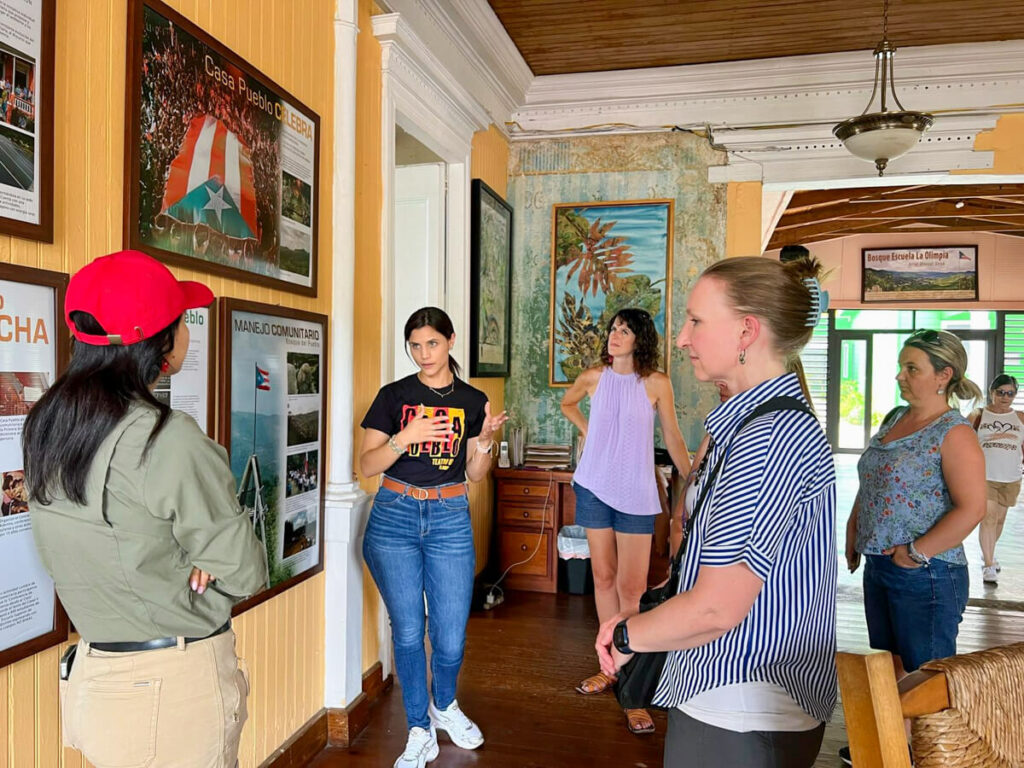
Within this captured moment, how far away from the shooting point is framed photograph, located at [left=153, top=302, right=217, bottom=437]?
1938 mm

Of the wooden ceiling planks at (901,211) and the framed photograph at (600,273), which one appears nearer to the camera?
the framed photograph at (600,273)

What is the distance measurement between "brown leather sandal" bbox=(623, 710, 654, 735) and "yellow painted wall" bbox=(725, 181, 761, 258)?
3.20 m

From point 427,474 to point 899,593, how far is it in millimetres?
1662

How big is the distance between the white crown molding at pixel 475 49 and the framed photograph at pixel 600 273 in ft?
2.97

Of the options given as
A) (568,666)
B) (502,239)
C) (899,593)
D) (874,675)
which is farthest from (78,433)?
(502,239)

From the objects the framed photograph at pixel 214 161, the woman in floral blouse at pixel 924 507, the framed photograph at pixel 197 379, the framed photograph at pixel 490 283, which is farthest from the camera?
the framed photograph at pixel 490 283

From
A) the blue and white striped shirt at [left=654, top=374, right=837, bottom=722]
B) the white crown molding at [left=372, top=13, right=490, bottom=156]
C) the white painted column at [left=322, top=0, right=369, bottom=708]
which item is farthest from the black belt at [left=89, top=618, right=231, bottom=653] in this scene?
the white crown molding at [left=372, top=13, right=490, bottom=156]

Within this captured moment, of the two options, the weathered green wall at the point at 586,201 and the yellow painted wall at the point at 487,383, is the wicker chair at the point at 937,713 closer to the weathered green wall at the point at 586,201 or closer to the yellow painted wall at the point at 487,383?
the yellow painted wall at the point at 487,383

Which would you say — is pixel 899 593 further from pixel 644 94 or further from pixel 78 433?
pixel 644 94

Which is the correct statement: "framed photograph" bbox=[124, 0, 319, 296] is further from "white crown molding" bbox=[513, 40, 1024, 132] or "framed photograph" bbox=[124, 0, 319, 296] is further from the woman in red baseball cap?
"white crown molding" bbox=[513, 40, 1024, 132]

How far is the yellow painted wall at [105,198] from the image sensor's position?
5.01ft

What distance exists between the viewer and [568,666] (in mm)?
3617

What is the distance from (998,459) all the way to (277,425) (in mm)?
5756

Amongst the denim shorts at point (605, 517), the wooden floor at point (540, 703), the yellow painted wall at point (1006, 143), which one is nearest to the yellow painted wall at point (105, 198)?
the wooden floor at point (540, 703)
